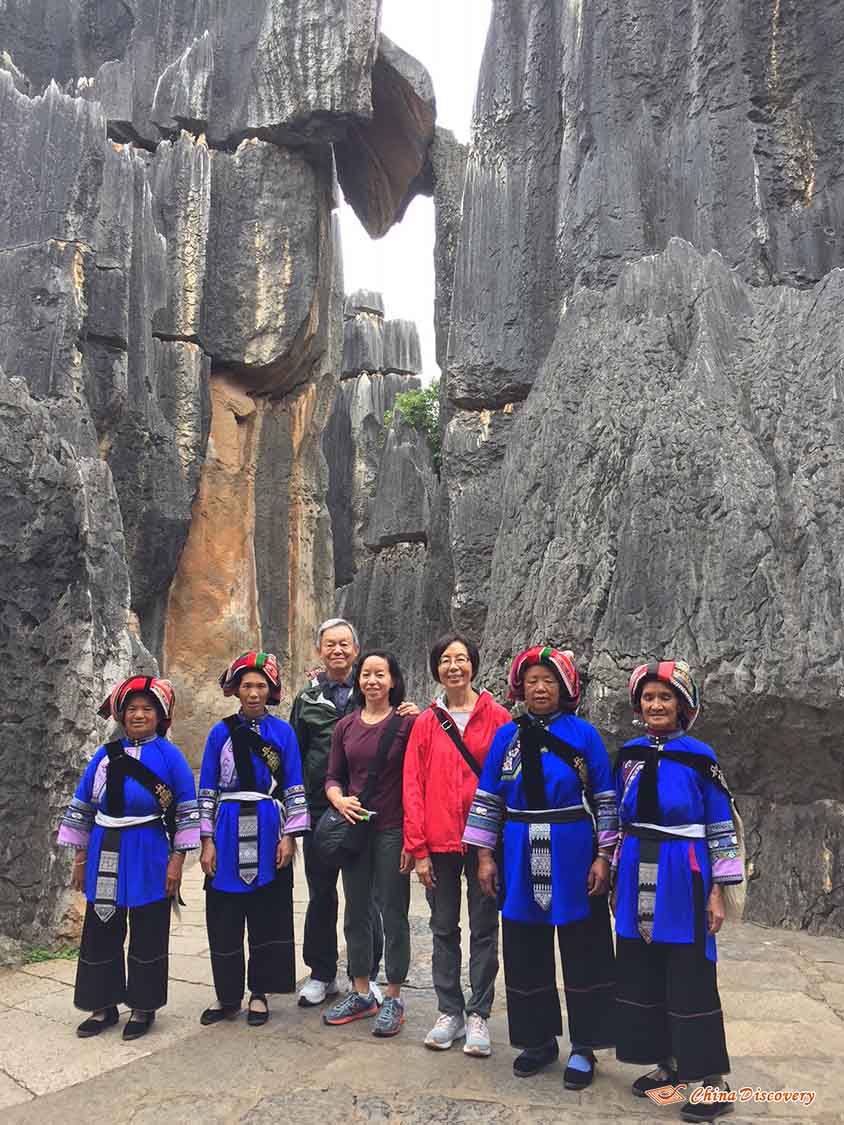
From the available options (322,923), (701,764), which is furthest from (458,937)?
(701,764)

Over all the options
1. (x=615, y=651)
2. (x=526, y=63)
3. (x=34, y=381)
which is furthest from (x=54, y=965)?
(x=526, y=63)

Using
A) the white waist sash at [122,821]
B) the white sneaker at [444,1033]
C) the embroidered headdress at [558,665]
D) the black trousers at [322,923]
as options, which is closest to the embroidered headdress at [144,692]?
the white waist sash at [122,821]

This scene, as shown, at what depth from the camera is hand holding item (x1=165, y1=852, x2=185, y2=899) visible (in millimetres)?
4082

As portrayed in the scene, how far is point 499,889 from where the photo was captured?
3.74m

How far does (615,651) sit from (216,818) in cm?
331

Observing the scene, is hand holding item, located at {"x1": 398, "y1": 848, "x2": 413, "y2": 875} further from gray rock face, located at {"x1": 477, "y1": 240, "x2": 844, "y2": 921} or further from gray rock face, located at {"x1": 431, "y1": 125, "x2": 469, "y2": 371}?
gray rock face, located at {"x1": 431, "y1": 125, "x2": 469, "y2": 371}

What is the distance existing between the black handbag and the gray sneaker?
1.94 ft

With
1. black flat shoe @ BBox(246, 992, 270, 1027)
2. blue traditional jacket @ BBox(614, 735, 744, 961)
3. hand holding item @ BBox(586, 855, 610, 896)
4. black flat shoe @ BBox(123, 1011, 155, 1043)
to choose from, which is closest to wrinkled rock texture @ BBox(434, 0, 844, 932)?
blue traditional jacket @ BBox(614, 735, 744, 961)

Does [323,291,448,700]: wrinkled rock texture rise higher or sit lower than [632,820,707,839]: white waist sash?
higher

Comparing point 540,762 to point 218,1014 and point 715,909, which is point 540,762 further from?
point 218,1014

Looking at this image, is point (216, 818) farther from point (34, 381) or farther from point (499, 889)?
point (34, 381)

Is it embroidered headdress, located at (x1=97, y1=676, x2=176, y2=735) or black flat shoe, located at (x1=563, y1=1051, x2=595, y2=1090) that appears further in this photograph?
embroidered headdress, located at (x1=97, y1=676, x2=176, y2=735)

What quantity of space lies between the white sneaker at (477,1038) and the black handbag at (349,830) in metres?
0.80

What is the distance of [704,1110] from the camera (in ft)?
10.3
